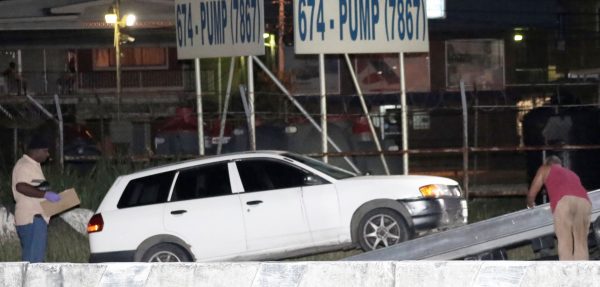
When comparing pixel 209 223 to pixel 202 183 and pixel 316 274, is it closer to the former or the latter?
Answer: pixel 202 183

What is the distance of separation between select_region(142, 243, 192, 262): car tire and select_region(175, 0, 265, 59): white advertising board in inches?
188

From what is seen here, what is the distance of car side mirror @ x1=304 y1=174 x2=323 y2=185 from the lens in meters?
13.5

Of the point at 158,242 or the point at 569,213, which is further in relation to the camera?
the point at 158,242

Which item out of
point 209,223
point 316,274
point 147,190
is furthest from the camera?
point 147,190

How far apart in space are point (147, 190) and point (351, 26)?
5088 millimetres

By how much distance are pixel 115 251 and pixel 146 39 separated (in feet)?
57.9

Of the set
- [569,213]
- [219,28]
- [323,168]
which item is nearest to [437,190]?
[323,168]

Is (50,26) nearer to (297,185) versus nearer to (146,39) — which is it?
(146,39)

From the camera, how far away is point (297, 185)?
531 inches

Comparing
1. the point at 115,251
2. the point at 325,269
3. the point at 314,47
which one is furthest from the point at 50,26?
the point at 325,269

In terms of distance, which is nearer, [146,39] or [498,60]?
[146,39]

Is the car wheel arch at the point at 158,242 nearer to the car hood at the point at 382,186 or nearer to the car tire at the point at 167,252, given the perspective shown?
the car tire at the point at 167,252

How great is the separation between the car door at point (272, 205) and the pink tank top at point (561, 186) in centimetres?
297

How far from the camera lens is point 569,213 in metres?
11.8
